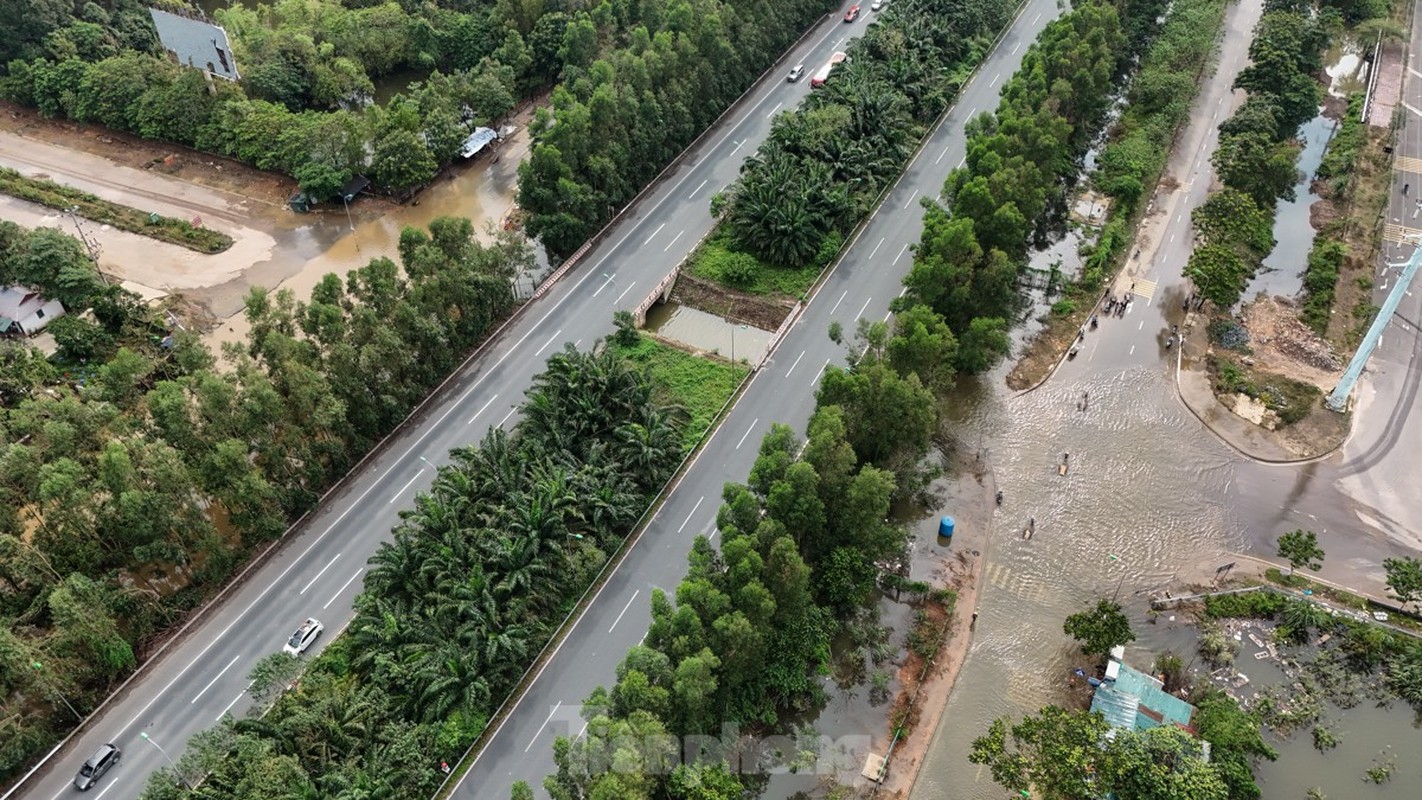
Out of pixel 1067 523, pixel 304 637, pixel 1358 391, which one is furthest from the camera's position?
pixel 1358 391

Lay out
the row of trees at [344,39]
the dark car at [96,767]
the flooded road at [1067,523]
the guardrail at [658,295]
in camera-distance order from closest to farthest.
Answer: the dark car at [96,767] → the flooded road at [1067,523] → the guardrail at [658,295] → the row of trees at [344,39]

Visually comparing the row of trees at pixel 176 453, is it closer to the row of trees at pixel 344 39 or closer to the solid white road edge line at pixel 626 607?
the solid white road edge line at pixel 626 607

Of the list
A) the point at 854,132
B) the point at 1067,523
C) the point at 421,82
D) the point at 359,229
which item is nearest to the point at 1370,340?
the point at 1067,523

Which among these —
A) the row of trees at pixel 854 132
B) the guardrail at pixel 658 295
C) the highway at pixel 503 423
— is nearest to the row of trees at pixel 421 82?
the highway at pixel 503 423

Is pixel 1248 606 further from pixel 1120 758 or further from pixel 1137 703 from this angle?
pixel 1120 758

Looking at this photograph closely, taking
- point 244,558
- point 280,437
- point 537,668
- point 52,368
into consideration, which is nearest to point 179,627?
point 244,558

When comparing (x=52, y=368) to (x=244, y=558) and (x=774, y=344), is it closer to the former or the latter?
(x=244, y=558)
